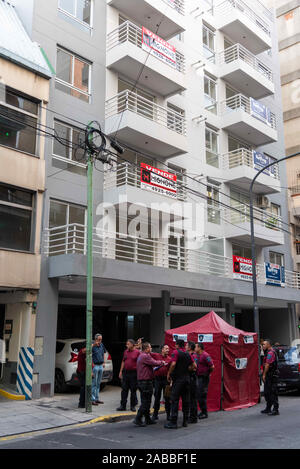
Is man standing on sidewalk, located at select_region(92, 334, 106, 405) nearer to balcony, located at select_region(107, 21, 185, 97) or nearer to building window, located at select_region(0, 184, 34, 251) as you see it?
building window, located at select_region(0, 184, 34, 251)

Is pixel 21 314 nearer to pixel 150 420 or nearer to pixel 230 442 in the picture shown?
pixel 150 420

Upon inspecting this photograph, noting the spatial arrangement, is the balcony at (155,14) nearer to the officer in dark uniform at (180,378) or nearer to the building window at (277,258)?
the building window at (277,258)

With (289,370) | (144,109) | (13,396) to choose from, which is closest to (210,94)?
(144,109)

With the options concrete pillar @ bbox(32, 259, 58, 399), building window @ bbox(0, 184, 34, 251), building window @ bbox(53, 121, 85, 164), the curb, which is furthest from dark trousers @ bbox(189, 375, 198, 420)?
building window @ bbox(53, 121, 85, 164)

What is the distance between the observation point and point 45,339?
13414mm

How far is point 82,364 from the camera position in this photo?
11539mm

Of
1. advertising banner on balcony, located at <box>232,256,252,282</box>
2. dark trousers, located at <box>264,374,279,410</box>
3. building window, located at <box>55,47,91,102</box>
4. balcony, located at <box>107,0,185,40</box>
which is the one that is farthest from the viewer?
advertising banner on balcony, located at <box>232,256,252,282</box>

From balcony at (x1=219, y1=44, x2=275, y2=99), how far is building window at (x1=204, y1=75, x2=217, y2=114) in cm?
78

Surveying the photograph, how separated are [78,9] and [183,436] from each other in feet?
53.5

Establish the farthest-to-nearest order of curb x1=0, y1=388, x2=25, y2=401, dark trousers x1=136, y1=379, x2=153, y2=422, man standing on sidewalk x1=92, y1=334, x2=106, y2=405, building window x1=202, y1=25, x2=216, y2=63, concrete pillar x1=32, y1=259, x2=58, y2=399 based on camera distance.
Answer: building window x1=202, y1=25, x2=216, y2=63, concrete pillar x1=32, y1=259, x2=58, y2=399, curb x1=0, y1=388, x2=25, y2=401, man standing on sidewalk x1=92, y1=334, x2=106, y2=405, dark trousers x1=136, y1=379, x2=153, y2=422

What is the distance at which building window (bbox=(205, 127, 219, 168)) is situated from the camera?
2314 cm

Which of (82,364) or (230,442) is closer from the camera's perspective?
(230,442)

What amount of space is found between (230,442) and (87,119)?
12.9 metres

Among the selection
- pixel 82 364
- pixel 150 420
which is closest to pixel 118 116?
pixel 82 364
